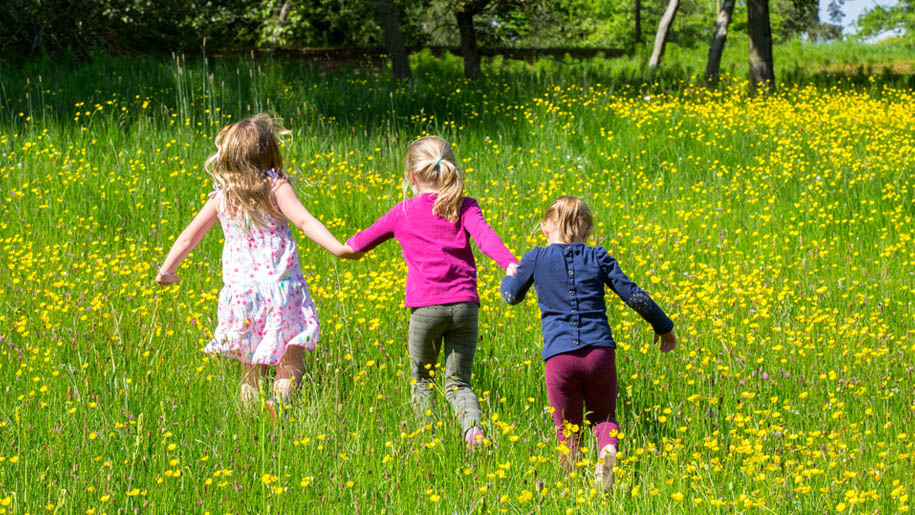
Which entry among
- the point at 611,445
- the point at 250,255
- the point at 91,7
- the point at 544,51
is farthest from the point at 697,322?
the point at 544,51

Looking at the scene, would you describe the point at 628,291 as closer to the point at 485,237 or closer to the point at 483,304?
the point at 485,237

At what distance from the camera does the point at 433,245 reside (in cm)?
395

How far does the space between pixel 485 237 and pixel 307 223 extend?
862mm

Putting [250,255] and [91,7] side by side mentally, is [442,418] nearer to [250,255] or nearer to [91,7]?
[250,255]

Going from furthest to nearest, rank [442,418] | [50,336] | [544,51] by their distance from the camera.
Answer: [544,51] < [50,336] < [442,418]

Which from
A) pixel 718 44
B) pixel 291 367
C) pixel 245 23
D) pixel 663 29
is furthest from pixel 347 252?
pixel 245 23

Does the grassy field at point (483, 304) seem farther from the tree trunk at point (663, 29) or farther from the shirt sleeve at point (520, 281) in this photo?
the tree trunk at point (663, 29)

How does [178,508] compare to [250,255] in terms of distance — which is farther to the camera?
[250,255]

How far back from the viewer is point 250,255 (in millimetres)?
4164

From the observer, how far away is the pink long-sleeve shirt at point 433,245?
389 cm

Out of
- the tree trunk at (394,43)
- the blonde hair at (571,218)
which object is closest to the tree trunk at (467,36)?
the tree trunk at (394,43)

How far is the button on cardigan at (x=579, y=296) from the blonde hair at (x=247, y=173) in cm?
134

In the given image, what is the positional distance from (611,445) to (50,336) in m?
3.07

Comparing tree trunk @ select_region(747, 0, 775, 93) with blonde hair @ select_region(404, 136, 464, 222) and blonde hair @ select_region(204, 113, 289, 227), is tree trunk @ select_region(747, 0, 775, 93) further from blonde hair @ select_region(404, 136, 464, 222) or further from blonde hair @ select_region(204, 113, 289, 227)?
blonde hair @ select_region(204, 113, 289, 227)
